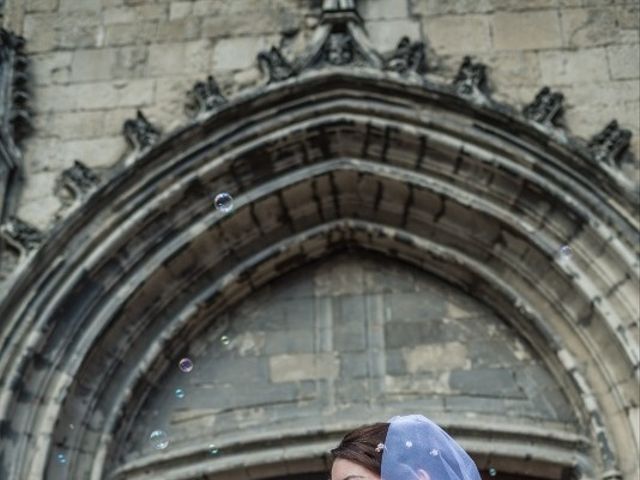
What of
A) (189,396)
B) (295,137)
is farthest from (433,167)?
(189,396)

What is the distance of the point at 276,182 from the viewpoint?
6.88 m

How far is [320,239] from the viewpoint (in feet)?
23.2

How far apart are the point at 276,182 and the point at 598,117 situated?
208 centimetres

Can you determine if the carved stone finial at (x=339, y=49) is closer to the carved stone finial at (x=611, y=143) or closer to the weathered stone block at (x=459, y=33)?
the weathered stone block at (x=459, y=33)

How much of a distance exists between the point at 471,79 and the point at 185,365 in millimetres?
2571

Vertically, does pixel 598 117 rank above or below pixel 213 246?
above

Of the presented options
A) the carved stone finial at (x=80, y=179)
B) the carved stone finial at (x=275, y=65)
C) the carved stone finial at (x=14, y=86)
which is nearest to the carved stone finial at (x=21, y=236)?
the carved stone finial at (x=80, y=179)

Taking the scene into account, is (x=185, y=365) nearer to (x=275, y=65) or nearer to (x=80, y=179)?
(x=80, y=179)

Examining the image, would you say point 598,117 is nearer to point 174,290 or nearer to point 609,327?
point 609,327

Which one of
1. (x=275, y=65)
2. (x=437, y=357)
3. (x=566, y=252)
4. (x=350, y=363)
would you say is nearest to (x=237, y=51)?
(x=275, y=65)

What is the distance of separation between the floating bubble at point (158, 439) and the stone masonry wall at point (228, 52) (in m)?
1.47

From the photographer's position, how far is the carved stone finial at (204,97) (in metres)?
6.88

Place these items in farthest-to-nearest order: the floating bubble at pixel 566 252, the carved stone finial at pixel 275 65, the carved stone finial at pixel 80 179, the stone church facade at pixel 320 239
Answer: the carved stone finial at pixel 275 65, the carved stone finial at pixel 80 179, the floating bubble at pixel 566 252, the stone church facade at pixel 320 239

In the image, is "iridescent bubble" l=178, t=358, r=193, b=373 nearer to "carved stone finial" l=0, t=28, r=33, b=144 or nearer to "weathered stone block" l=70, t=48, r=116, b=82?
"carved stone finial" l=0, t=28, r=33, b=144
